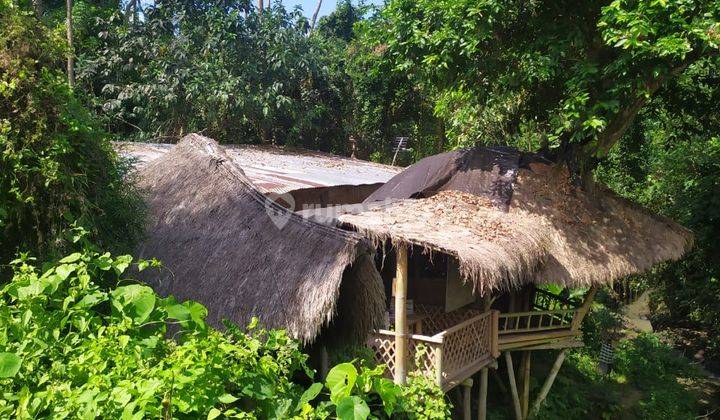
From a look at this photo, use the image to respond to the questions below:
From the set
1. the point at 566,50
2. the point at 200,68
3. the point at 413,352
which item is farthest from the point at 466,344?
the point at 200,68

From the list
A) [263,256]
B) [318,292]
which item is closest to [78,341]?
[318,292]

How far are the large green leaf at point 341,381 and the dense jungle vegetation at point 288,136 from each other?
0.03 ft

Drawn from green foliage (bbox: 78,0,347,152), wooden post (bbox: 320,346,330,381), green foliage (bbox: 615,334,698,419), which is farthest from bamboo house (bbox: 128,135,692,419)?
green foliage (bbox: 78,0,347,152)

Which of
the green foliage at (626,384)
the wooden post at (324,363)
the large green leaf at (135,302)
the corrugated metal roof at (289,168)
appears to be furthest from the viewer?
the green foliage at (626,384)

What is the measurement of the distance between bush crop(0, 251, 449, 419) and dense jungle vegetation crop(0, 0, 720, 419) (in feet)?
0.04

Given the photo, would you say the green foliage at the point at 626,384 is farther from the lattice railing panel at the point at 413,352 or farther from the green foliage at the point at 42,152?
the green foliage at the point at 42,152

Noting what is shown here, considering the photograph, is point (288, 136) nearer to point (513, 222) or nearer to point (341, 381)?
point (513, 222)

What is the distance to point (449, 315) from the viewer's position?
320 inches

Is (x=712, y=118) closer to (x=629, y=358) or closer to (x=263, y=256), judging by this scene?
(x=629, y=358)

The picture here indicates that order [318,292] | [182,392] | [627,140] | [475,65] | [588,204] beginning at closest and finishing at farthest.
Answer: [182,392] → [318,292] → [475,65] → [588,204] → [627,140]

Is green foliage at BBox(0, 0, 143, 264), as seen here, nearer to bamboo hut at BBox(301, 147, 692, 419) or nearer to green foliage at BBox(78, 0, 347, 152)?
bamboo hut at BBox(301, 147, 692, 419)

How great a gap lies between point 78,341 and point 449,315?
19.4ft

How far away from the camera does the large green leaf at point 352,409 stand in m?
2.71

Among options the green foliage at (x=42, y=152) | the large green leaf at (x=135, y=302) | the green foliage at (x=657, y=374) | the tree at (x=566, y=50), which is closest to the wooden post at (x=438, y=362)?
the tree at (x=566, y=50)
